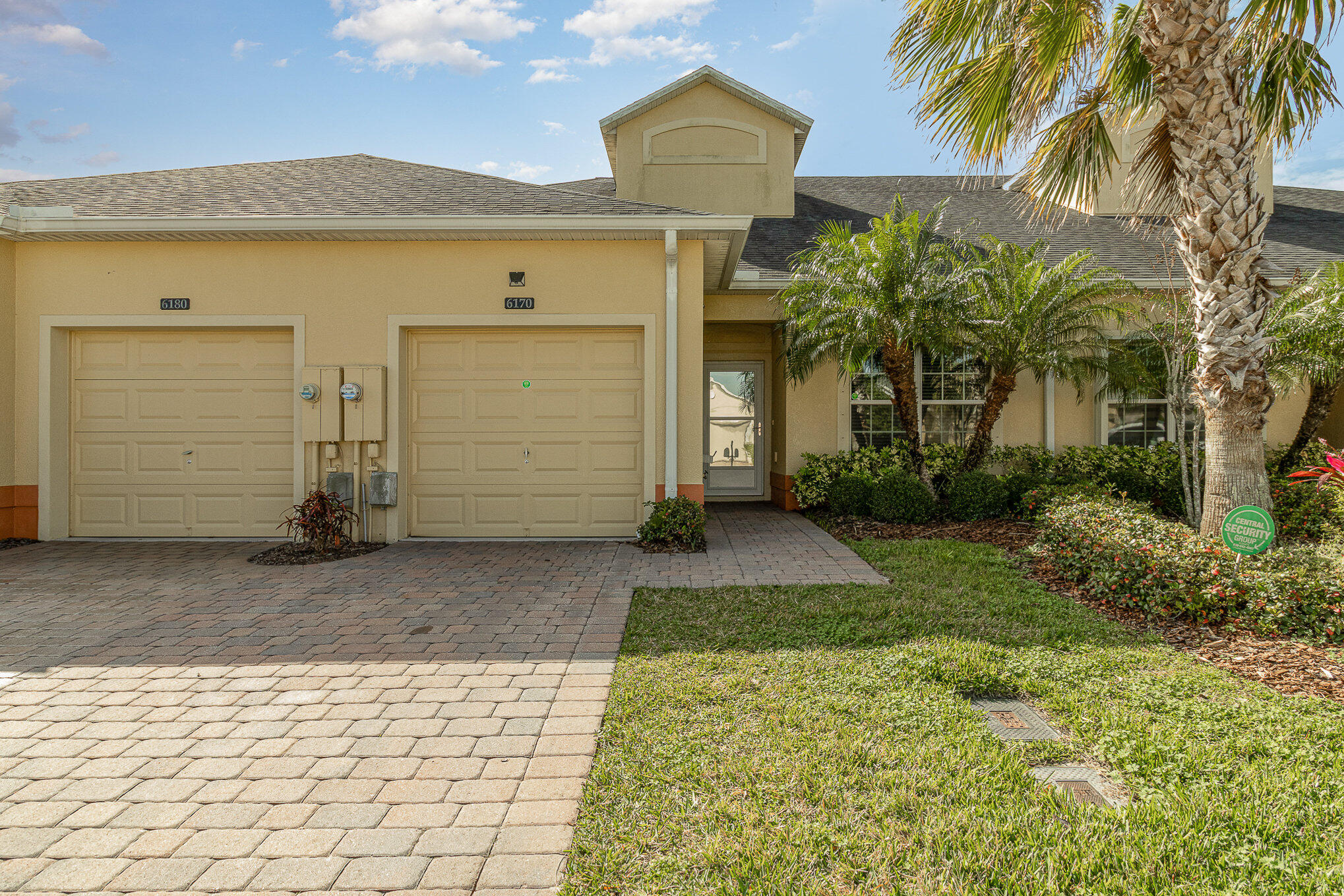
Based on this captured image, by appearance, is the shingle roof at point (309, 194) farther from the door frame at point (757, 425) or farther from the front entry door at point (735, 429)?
the front entry door at point (735, 429)

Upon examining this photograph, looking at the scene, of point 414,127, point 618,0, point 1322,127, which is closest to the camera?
point 1322,127

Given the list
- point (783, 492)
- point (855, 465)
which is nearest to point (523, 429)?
point (783, 492)

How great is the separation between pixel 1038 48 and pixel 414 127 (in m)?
8.55

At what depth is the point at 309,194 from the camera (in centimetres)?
845

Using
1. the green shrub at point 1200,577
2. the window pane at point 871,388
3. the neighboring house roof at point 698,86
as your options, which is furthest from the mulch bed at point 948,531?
the neighboring house roof at point 698,86

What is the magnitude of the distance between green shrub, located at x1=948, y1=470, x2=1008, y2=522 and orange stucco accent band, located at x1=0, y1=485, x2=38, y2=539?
11.6 m

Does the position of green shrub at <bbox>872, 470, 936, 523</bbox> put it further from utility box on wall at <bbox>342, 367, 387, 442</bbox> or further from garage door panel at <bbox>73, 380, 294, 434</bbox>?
garage door panel at <bbox>73, 380, 294, 434</bbox>

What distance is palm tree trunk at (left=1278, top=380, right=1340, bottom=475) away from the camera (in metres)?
9.25

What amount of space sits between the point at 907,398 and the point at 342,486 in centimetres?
744

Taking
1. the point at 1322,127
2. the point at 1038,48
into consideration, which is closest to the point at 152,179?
the point at 1038,48

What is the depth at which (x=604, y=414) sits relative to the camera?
8398 millimetres

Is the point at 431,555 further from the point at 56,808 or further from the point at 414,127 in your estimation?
the point at 414,127

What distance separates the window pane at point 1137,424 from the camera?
10664mm

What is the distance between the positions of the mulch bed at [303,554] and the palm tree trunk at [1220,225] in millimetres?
8401
